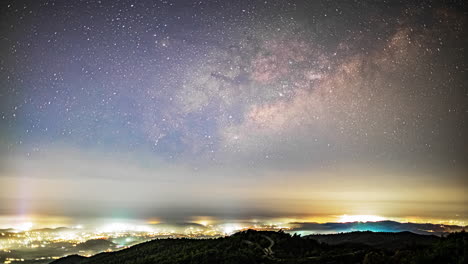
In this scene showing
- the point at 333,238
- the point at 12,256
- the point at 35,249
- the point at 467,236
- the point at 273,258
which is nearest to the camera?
the point at 467,236

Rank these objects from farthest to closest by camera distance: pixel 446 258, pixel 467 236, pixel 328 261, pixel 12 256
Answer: pixel 12 256
pixel 328 261
pixel 467 236
pixel 446 258

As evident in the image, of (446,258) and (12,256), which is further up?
(446,258)

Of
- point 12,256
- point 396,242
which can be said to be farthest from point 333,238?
point 12,256

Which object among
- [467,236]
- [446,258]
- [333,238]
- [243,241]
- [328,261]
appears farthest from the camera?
[333,238]

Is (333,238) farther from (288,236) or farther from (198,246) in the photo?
(198,246)

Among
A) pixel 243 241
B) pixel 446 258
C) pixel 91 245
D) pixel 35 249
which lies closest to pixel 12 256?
pixel 35 249

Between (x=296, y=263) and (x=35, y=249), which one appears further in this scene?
(x=35, y=249)

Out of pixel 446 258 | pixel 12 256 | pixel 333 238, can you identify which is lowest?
pixel 12 256

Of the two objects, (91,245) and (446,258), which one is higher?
(446,258)

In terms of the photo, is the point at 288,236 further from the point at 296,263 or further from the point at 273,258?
the point at 296,263
